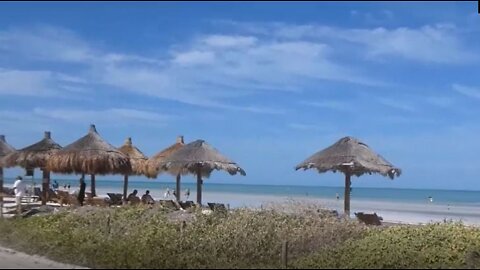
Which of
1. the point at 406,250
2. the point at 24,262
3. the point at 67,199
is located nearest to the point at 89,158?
the point at 67,199

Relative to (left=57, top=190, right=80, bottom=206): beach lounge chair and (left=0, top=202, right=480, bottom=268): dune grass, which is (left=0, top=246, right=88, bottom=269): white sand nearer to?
(left=0, top=202, right=480, bottom=268): dune grass

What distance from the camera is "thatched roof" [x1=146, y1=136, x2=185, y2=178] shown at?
81.5ft

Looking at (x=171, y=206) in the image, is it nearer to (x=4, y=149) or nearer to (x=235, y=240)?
(x=235, y=240)

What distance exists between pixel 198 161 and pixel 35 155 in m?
6.38

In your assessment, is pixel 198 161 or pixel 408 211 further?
pixel 408 211

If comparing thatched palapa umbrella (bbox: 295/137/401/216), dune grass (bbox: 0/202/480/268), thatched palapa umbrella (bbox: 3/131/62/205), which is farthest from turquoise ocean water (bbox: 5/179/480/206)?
dune grass (bbox: 0/202/480/268)

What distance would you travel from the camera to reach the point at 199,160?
22094 millimetres

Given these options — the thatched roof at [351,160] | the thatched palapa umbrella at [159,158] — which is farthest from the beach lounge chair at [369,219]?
the thatched palapa umbrella at [159,158]

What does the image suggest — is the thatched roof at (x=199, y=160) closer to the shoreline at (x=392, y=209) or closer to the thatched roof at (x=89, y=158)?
the shoreline at (x=392, y=209)

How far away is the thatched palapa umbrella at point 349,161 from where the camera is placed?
64.1 feet

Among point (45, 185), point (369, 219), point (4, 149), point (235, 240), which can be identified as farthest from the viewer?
point (4, 149)

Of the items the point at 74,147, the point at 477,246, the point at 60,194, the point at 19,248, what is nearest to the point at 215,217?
the point at 19,248

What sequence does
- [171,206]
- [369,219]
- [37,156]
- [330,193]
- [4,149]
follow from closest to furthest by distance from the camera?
[369,219] < [171,206] < [37,156] < [4,149] < [330,193]

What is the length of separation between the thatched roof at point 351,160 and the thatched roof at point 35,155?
9.54 m
